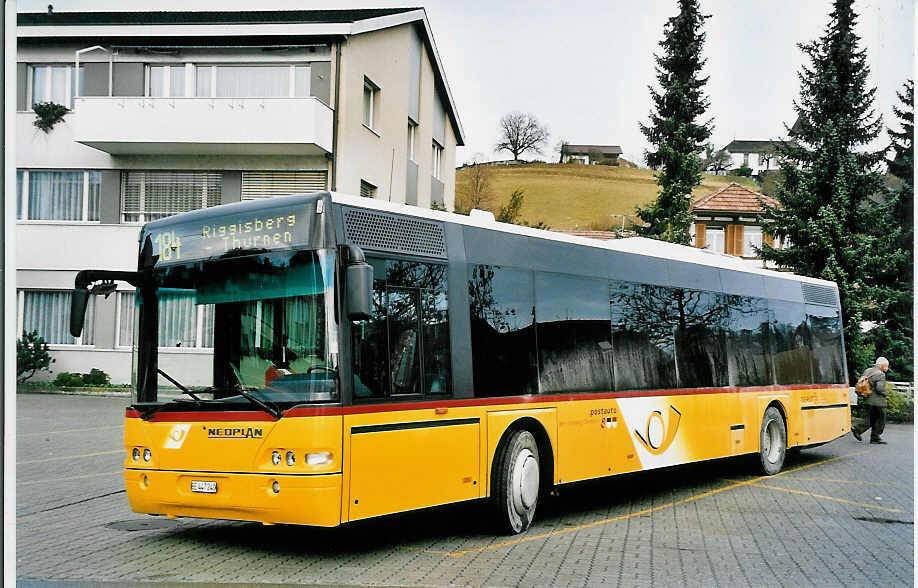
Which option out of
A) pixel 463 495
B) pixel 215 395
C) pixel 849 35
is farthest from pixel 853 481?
pixel 215 395

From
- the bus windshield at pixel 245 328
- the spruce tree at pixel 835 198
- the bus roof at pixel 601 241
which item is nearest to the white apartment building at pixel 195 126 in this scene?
the bus roof at pixel 601 241

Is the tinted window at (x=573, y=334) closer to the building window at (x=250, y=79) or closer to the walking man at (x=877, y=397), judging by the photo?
the walking man at (x=877, y=397)

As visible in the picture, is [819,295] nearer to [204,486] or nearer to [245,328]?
[245,328]

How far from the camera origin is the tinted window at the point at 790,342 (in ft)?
50.5

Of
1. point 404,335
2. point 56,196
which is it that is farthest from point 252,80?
point 404,335

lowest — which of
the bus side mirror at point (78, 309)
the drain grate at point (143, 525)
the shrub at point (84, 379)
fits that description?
the drain grate at point (143, 525)

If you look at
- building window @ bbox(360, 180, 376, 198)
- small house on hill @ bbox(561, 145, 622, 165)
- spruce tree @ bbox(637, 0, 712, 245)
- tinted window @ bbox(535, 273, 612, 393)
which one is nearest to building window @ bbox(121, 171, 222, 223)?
building window @ bbox(360, 180, 376, 198)

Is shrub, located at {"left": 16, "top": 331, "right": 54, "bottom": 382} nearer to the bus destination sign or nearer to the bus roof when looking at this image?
the bus destination sign

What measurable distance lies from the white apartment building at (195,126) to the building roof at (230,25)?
6 centimetres

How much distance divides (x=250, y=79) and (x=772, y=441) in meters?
12.9

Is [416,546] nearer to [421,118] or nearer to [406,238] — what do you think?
[406,238]

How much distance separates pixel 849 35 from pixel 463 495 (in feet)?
23.8

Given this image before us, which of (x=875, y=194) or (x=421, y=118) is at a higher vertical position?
(x=421, y=118)

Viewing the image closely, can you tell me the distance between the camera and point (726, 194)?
23594 millimetres
